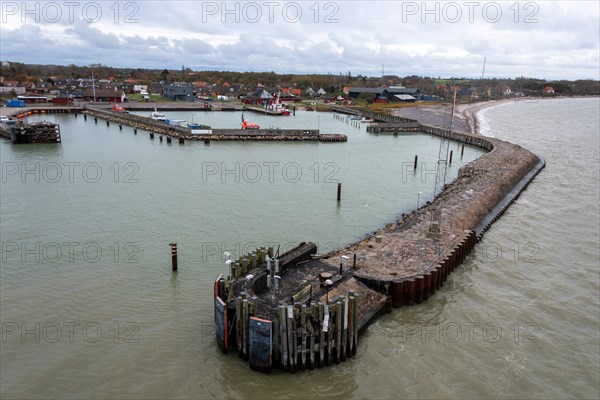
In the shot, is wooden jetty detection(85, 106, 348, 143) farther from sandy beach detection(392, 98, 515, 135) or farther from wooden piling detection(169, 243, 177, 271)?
wooden piling detection(169, 243, 177, 271)

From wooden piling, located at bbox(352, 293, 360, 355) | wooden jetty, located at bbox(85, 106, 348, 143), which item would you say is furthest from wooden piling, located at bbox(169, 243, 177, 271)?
wooden jetty, located at bbox(85, 106, 348, 143)

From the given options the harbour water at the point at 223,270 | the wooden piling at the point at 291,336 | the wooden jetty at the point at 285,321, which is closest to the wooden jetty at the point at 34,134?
the harbour water at the point at 223,270

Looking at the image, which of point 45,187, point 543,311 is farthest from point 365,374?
point 45,187

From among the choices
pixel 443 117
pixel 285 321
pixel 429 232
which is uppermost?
pixel 443 117

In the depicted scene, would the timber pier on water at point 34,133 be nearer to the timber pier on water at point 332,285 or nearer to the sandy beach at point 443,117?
the timber pier on water at point 332,285

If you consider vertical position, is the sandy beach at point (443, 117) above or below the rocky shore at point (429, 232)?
above

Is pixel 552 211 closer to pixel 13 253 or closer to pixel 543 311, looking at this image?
pixel 543 311

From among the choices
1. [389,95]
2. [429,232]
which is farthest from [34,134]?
[389,95]

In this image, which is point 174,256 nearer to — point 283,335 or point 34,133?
point 283,335
